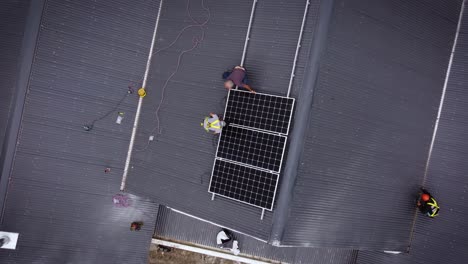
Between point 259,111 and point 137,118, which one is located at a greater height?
point 259,111

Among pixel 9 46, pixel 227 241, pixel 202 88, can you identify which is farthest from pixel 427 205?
pixel 9 46

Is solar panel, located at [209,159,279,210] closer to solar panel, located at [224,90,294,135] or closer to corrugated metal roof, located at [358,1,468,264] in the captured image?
solar panel, located at [224,90,294,135]

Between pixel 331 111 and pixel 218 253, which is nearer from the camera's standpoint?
pixel 331 111

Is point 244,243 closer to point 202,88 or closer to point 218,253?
point 218,253

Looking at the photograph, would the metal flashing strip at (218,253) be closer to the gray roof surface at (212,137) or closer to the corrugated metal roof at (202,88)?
the gray roof surface at (212,137)

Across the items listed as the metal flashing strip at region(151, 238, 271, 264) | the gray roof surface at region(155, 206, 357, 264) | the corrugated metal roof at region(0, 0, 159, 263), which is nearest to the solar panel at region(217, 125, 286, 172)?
the corrugated metal roof at region(0, 0, 159, 263)

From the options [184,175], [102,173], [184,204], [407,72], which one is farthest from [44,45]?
[407,72]
